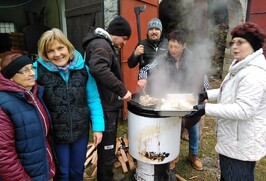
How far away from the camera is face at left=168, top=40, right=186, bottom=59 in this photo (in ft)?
9.39

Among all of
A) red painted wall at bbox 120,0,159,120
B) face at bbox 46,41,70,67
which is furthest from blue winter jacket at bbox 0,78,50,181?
red painted wall at bbox 120,0,159,120

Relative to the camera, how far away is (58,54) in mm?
1973

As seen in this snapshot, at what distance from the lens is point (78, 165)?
2324mm

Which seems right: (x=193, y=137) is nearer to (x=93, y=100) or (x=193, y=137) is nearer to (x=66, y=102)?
(x=93, y=100)

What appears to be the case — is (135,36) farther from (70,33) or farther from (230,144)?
(230,144)

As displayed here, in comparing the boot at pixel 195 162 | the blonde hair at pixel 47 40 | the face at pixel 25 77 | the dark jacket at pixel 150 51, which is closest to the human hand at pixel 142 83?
the dark jacket at pixel 150 51

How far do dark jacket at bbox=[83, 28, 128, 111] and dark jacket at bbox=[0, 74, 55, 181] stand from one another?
25.5 inches

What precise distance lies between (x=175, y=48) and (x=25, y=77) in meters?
1.89

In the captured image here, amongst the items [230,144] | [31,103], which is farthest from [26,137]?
[230,144]

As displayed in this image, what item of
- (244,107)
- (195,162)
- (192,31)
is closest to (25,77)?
(244,107)

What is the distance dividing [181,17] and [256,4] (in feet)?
9.46

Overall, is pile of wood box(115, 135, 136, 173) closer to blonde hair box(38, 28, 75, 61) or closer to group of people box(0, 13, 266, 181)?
group of people box(0, 13, 266, 181)

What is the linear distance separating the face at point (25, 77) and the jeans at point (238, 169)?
6.53 feet

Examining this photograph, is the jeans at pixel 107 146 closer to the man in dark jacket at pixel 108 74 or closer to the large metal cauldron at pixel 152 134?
the man in dark jacket at pixel 108 74
